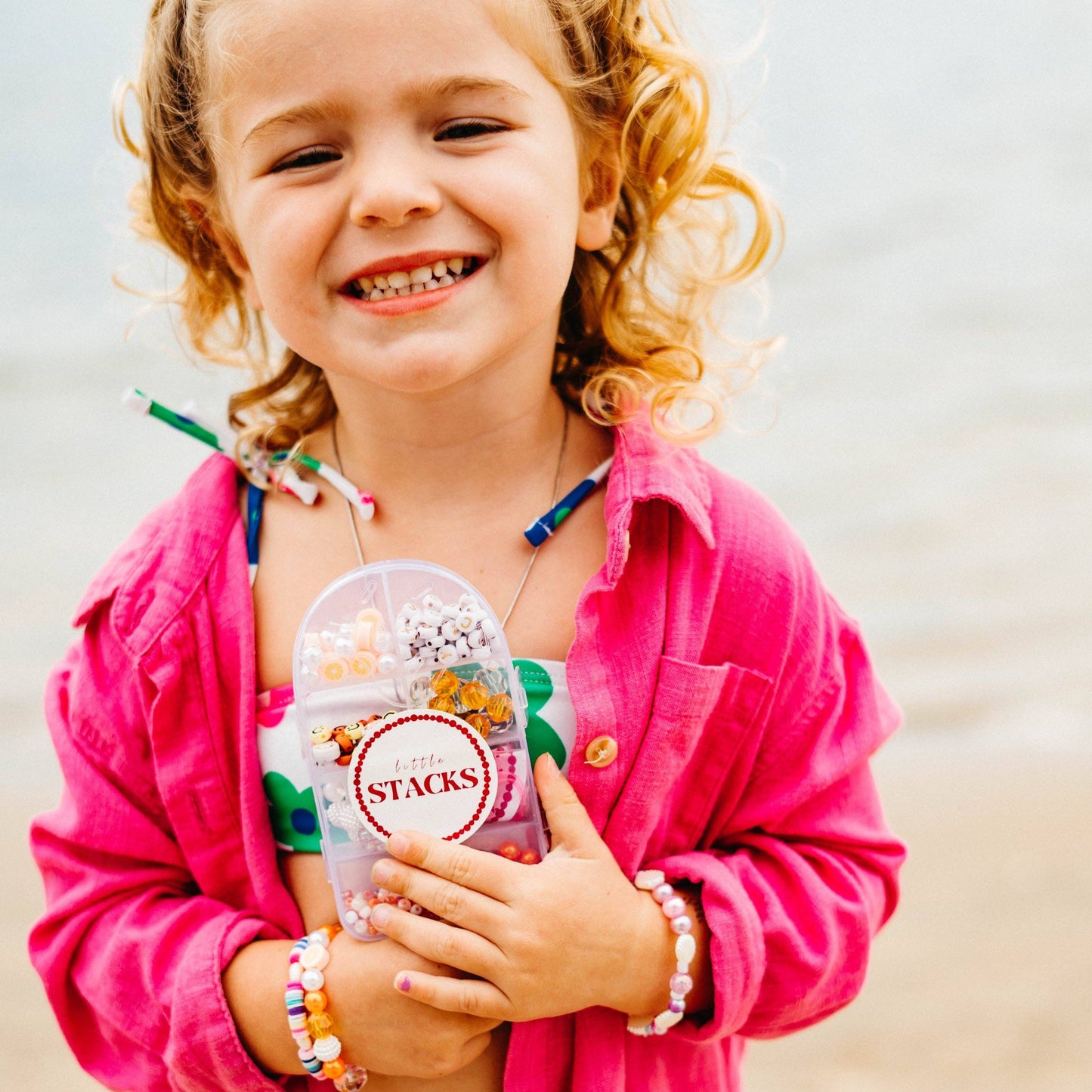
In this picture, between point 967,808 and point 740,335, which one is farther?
point 967,808

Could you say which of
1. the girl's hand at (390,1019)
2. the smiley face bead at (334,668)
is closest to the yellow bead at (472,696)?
the smiley face bead at (334,668)

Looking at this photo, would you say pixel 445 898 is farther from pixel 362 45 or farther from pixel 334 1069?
pixel 362 45

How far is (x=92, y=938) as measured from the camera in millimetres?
1244

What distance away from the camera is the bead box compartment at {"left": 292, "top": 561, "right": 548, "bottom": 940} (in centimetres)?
113

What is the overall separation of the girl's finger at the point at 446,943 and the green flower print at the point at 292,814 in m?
0.14

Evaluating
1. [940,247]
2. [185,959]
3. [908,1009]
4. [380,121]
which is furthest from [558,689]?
[940,247]

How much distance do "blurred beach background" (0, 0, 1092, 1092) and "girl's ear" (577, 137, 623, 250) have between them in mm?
207

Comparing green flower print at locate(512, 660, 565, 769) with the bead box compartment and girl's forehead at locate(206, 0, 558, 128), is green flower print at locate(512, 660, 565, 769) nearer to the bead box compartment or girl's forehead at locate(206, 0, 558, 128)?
the bead box compartment

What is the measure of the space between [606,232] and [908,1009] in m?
1.60

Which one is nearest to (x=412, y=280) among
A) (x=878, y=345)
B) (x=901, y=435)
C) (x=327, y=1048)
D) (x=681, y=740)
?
(x=681, y=740)

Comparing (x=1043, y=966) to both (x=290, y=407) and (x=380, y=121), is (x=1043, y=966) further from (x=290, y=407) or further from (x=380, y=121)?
(x=380, y=121)

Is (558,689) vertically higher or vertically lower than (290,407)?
lower

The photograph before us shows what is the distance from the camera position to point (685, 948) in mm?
1188

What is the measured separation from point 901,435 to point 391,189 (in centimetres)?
390
